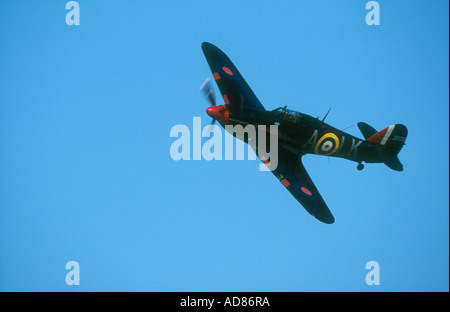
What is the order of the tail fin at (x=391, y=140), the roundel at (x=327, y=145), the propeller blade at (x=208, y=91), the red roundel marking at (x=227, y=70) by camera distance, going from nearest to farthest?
the propeller blade at (x=208, y=91)
the roundel at (x=327, y=145)
the red roundel marking at (x=227, y=70)
the tail fin at (x=391, y=140)

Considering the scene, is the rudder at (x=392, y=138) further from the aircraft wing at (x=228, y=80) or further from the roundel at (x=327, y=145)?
the aircraft wing at (x=228, y=80)

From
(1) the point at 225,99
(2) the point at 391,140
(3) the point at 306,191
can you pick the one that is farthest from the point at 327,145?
(1) the point at 225,99

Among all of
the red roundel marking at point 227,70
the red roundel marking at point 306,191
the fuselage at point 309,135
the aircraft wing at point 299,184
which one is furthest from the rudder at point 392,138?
the red roundel marking at point 227,70

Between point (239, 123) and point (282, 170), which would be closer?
point (239, 123)

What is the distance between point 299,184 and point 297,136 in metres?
2.01

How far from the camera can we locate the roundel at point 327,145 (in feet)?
67.4

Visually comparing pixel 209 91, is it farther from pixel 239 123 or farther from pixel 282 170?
pixel 282 170

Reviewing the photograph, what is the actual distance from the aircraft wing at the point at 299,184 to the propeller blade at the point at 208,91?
3.40 m

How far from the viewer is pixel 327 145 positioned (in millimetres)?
20781

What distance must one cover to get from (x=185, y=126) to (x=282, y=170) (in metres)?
4.51
